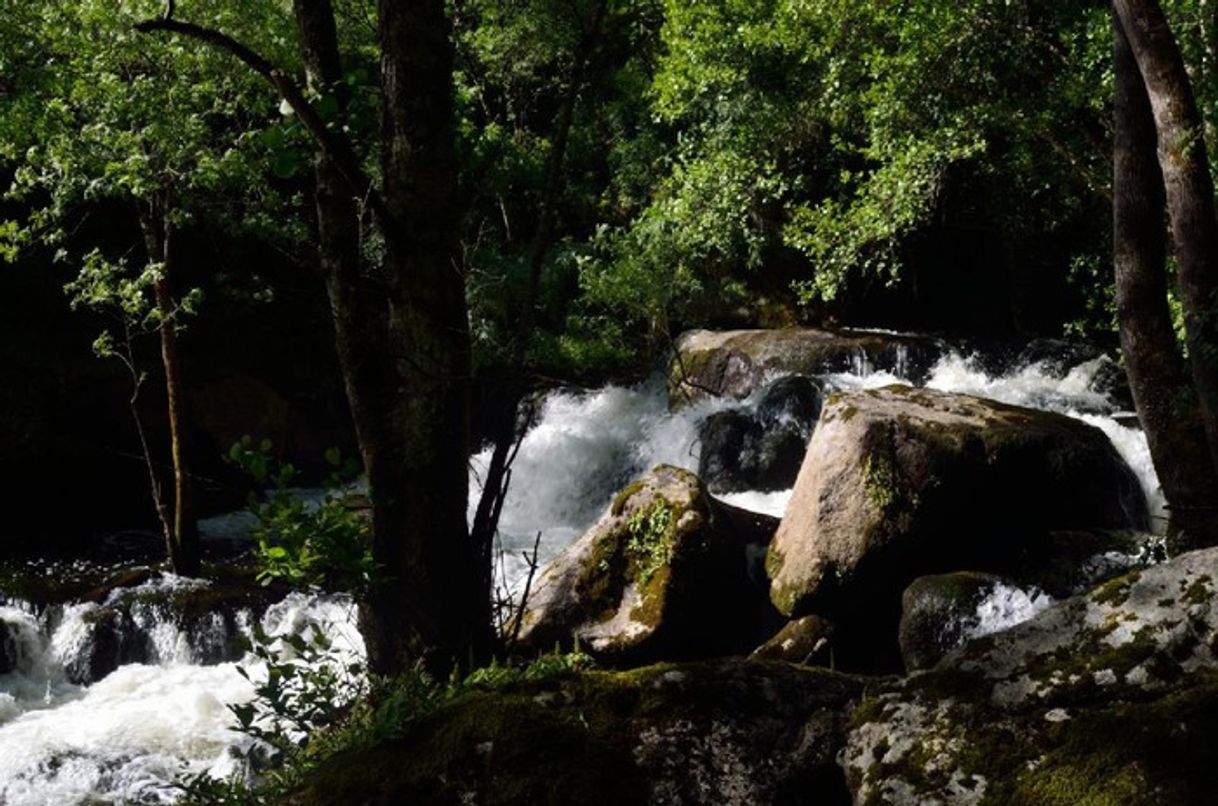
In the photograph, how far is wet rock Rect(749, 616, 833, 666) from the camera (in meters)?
8.29

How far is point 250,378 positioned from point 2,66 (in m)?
7.93

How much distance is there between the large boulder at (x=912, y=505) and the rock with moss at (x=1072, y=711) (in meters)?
6.26

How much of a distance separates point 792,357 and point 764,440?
2131 millimetres

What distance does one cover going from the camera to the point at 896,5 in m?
11.6

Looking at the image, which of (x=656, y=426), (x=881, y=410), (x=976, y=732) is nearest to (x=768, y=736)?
(x=976, y=732)

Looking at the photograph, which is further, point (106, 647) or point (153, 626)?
point (153, 626)

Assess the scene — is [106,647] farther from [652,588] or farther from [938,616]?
[938,616]

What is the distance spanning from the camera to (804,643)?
836 cm

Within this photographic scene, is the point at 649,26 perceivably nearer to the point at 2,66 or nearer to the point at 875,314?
the point at 875,314

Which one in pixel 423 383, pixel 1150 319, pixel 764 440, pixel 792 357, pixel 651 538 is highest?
pixel 792 357

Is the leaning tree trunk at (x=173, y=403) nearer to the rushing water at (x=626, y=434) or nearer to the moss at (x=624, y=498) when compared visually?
the rushing water at (x=626, y=434)

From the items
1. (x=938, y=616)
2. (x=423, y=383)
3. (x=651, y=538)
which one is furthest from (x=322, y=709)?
(x=938, y=616)

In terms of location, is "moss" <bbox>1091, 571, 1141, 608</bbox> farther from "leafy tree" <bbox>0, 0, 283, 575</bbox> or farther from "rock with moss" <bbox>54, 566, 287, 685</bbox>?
"rock with moss" <bbox>54, 566, 287, 685</bbox>

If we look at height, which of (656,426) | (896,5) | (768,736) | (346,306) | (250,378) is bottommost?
(768,736)
